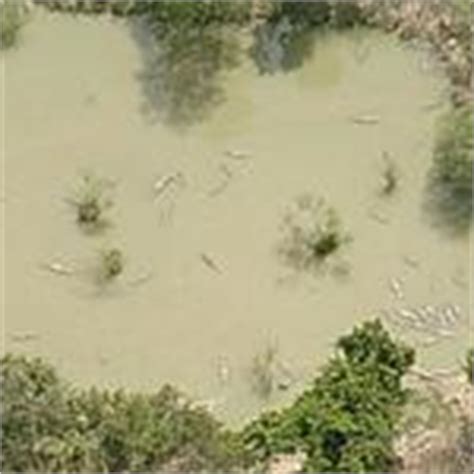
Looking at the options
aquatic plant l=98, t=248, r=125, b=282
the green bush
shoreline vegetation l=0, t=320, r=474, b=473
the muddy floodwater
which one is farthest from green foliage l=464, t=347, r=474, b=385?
the green bush

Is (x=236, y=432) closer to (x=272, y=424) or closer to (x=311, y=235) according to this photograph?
(x=272, y=424)

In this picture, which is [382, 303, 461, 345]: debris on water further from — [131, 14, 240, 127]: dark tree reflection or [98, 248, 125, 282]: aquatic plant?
[131, 14, 240, 127]: dark tree reflection

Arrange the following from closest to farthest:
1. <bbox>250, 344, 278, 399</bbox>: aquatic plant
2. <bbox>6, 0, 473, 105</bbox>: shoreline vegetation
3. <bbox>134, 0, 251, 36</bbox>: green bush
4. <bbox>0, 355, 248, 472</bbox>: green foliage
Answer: <bbox>0, 355, 248, 472</bbox>: green foliage < <bbox>250, 344, 278, 399</bbox>: aquatic plant < <bbox>6, 0, 473, 105</bbox>: shoreline vegetation < <bbox>134, 0, 251, 36</bbox>: green bush

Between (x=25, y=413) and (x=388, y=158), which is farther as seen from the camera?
(x=388, y=158)

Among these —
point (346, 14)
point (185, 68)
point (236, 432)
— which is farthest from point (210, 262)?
point (346, 14)

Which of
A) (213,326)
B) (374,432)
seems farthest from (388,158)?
(374,432)

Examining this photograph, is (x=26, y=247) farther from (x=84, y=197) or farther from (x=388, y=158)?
(x=388, y=158)
